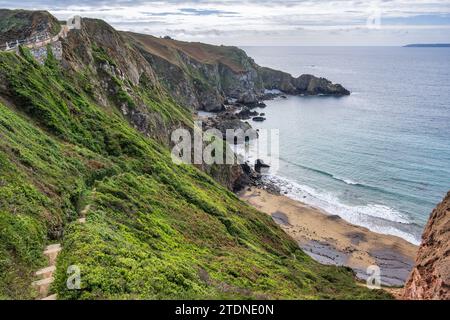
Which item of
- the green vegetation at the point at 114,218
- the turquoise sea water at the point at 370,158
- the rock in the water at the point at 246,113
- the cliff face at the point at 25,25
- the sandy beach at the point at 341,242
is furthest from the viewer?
the rock in the water at the point at 246,113

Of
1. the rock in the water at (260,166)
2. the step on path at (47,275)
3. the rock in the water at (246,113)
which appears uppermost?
the step on path at (47,275)

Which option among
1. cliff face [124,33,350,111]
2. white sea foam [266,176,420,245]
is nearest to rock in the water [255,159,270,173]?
white sea foam [266,176,420,245]

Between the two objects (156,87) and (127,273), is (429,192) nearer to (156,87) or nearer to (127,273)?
(156,87)

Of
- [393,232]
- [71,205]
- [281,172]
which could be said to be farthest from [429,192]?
[71,205]

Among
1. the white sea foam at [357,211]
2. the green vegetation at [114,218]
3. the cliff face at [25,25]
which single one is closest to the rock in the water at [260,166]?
the white sea foam at [357,211]

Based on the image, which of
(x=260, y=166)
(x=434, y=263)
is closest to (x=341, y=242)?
(x=434, y=263)

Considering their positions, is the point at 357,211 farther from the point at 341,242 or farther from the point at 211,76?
the point at 211,76

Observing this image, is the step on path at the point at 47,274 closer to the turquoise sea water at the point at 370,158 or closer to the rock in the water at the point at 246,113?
the turquoise sea water at the point at 370,158
